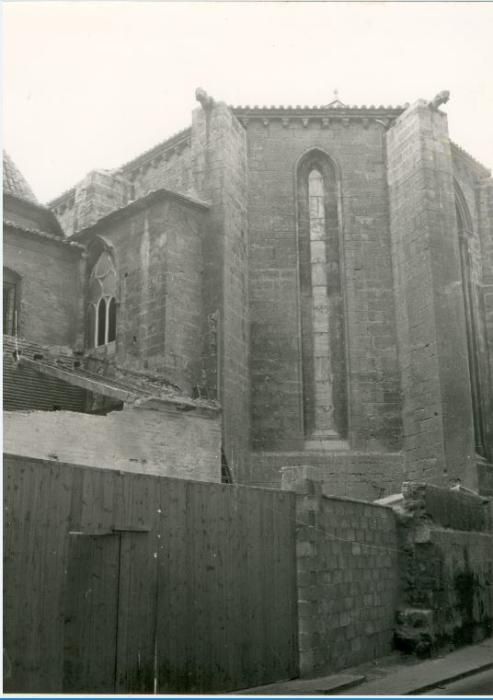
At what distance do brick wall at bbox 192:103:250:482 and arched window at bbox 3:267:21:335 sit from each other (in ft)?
15.3

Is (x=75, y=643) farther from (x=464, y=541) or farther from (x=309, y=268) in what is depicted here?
(x=309, y=268)

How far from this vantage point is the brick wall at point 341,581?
9.20 meters

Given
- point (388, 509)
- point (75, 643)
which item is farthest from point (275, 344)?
point (75, 643)

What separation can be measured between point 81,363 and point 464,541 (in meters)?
8.21

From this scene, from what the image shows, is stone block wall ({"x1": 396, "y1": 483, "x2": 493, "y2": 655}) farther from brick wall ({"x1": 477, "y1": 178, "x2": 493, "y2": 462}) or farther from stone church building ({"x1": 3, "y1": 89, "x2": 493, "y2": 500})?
brick wall ({"x1": 477, "y1": 178, "x2": 493, "y2": 462})

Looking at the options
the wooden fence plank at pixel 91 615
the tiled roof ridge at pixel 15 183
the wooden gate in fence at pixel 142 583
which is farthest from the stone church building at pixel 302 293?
the wooden fence plank at pixel 91 615

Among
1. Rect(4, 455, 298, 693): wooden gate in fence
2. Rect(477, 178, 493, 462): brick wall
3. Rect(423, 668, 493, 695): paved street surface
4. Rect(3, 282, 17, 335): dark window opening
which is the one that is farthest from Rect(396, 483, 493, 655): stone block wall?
Rect(3, 282, 17, 335): dark window opening

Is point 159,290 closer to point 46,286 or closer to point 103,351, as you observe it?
point 103,351

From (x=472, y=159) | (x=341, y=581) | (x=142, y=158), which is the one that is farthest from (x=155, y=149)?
(x=341, y=581)

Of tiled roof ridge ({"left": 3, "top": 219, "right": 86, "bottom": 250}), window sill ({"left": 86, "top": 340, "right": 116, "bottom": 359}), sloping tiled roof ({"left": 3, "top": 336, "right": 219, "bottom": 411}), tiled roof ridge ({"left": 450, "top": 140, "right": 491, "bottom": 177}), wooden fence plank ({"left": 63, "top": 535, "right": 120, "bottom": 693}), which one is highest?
tiled roof ridge ({"left": 450, "top": 140, "right": 491, "bottom": 177})

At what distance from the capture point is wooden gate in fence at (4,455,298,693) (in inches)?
252

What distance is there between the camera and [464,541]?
12.7 meters

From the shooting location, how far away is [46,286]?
19.9 metres

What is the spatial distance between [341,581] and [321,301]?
33.4ft
